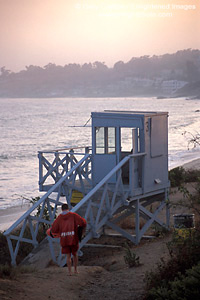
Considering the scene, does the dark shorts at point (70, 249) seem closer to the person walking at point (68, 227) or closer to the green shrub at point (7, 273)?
the person walking at point (68, 227)

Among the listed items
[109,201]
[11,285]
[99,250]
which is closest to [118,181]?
[109,201]

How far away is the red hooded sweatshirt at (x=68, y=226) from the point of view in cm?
1149

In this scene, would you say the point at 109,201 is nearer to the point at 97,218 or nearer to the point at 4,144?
the point at 97,218

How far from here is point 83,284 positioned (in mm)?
10984

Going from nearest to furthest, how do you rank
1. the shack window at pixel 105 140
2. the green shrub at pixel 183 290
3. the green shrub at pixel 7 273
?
the green shrub at pixel 183 290
the green shrub at pixel 7 273
the shack window at pixel 105 140

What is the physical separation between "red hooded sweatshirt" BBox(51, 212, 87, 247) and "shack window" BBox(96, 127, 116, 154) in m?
4.55

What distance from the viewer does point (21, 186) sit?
3972 cm

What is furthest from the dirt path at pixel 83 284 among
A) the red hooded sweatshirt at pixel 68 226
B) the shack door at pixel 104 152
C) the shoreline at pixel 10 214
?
the shoreline at pixel 10 214

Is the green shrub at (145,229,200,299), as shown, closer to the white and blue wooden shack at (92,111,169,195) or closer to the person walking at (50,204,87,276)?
the person walking at (50,204,87,276)

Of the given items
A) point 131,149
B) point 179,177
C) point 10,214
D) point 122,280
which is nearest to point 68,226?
point 122,280

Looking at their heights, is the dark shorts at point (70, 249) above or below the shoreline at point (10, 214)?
above

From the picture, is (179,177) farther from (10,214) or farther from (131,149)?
→ (131,149)

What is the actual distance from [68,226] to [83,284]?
1.15 meters

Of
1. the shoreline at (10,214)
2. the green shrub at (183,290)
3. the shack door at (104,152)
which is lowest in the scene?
the shoreline at (10,214)
